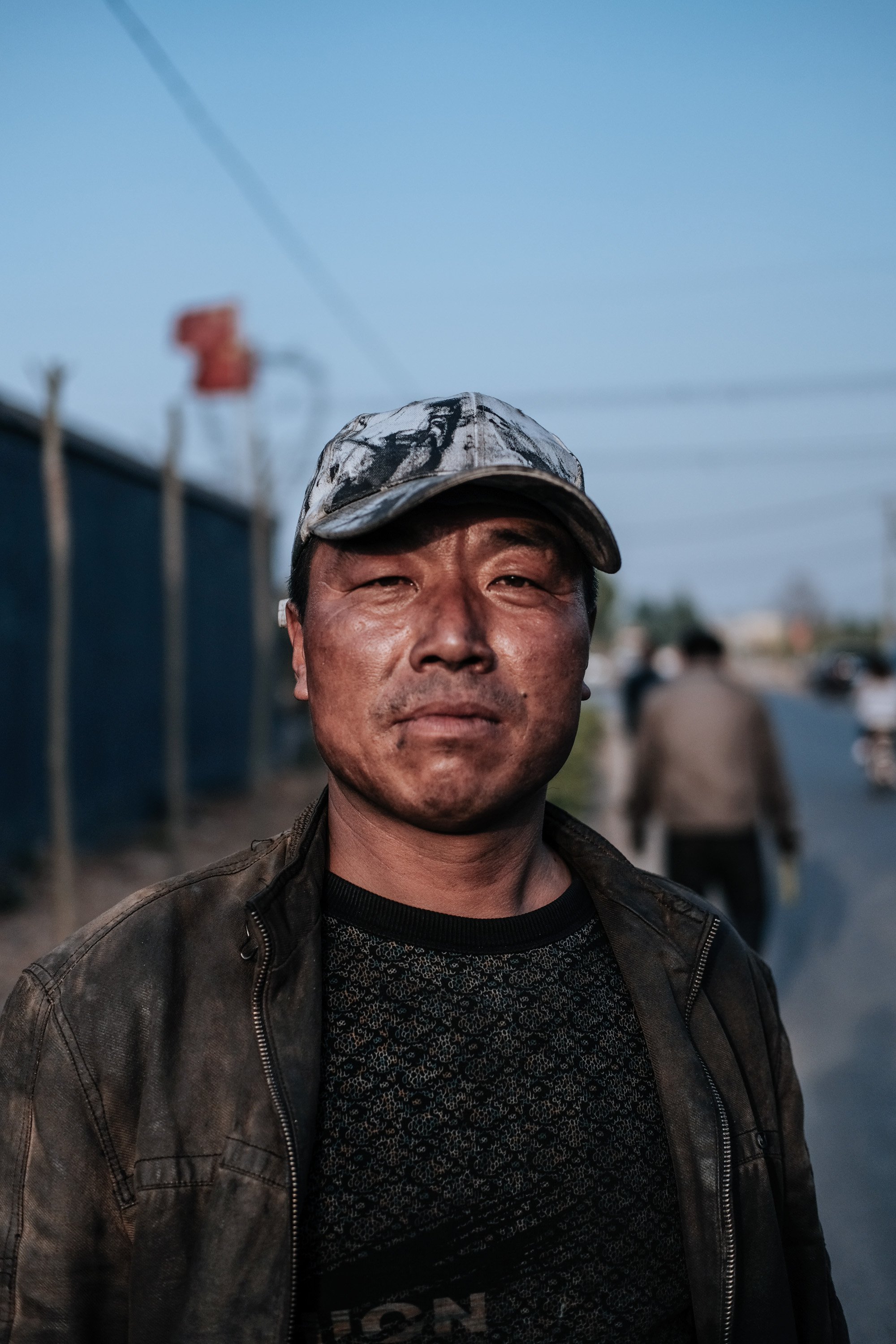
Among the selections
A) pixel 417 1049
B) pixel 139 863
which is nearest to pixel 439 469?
pixel 417 1049

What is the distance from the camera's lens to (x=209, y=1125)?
4.73 feet

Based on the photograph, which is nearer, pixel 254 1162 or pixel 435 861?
pixel 254 1162

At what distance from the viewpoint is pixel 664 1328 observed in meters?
1.59

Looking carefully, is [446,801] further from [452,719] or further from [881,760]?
[881,760]

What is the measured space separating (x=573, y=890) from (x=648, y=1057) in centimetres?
29

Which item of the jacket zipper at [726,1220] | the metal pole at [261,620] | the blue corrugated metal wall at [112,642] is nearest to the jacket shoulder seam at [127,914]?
the jacket zipper at [726,1220]

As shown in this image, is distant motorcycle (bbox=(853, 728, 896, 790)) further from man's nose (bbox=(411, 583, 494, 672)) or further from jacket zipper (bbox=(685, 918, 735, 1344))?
man's nose (bbox=(411, 583, 494, 672))

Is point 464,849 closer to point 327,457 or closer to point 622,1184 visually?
point 622,1184

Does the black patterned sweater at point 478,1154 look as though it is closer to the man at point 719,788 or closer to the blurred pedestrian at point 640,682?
the man at point 719,788

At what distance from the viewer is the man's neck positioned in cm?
166

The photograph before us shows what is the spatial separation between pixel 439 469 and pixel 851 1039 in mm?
5338

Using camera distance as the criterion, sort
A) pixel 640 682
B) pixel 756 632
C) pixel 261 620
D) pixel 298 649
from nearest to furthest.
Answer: pixel 298 649 < pixel 261 620 < pixel 640 682 < pixel 756 632

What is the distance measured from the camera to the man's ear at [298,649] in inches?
68.9

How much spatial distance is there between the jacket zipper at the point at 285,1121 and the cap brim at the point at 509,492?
531 mm
